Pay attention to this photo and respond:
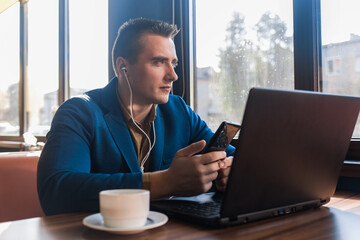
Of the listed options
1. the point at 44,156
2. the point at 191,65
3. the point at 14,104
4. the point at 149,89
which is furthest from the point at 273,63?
the point at 14,104

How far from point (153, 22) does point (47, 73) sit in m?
2.74

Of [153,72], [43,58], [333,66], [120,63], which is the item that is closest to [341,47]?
[333,66]

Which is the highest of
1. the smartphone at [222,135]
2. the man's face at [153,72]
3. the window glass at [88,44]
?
the window glass at [88,44]

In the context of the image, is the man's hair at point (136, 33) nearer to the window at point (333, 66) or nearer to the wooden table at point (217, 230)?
the window at point (333, 66)

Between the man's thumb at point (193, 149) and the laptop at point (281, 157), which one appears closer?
the laptop at point (281, 157)

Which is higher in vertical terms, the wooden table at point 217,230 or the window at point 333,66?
the window at point 333,66

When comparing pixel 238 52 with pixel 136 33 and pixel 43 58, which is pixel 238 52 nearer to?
pixel 136 33

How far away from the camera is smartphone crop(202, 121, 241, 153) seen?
91 cm

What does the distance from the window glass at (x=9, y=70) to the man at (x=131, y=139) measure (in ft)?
10.8

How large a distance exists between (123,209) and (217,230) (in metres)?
0.20

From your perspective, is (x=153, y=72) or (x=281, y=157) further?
(x=153, y=72)

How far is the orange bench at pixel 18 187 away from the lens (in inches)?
54.7

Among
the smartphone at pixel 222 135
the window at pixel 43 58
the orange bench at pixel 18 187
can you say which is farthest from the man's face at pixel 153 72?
the window at pixel 43 58

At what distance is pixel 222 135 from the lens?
3.06 feet
